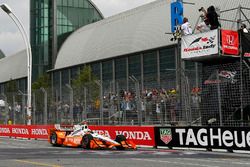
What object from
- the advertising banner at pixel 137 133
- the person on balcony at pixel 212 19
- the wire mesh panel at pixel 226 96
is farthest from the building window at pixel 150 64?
the wire mesh panel at pixel 226 96

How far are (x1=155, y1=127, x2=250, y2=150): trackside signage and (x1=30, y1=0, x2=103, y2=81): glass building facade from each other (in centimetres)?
4414

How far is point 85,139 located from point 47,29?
1814 inches

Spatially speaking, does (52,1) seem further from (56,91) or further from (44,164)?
(44,164)

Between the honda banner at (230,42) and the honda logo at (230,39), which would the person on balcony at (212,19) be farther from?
the honda logo at (230,39)

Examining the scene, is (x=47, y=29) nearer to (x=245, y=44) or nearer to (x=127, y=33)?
(x=127, y=33)

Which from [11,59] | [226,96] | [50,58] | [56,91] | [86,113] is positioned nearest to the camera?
[226,96]

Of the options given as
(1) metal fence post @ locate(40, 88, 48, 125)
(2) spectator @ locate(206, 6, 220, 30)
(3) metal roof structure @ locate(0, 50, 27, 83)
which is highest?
(3) metal roof structure @ locate(0, 50, 27, 83)

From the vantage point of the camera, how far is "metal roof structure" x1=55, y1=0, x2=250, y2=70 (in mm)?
40925

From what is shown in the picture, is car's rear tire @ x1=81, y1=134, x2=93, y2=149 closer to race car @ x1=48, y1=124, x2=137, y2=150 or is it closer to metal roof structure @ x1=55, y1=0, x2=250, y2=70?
race car @ x1=48, y1=124, x2=137, y2=150

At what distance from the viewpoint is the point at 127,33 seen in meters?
47.2

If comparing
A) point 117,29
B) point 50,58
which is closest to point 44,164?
point 117,29

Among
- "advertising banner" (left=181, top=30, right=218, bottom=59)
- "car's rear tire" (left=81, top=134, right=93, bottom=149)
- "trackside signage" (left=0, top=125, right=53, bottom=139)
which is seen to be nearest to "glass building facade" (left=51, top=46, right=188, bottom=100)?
"trackside signage" (left=0, top=125, right=53, bottom=139)

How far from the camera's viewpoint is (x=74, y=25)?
64.9 m

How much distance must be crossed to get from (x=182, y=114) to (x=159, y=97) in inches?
50.4
